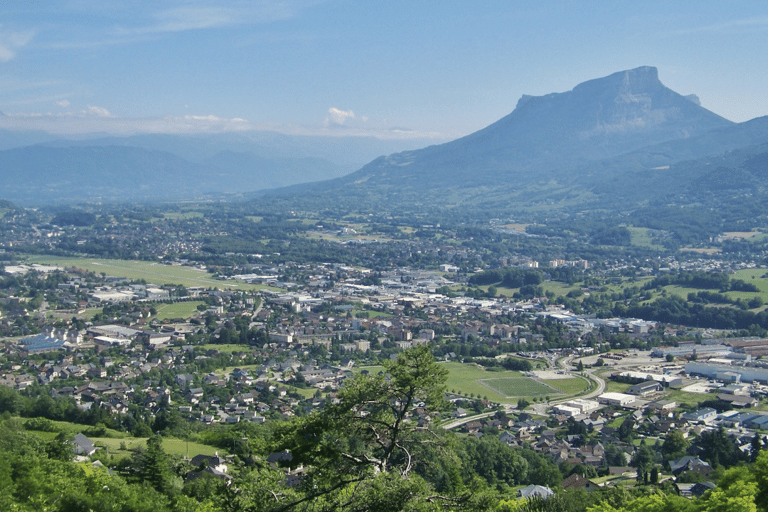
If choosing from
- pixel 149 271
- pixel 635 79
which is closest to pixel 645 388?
pixel 149 271

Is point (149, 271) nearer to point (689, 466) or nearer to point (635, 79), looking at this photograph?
point (689, 466)

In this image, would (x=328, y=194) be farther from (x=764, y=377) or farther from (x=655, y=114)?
(x=764, y=377)

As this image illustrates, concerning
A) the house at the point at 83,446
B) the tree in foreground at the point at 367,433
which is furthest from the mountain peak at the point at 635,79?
the tree in foreground at the point at 367,433

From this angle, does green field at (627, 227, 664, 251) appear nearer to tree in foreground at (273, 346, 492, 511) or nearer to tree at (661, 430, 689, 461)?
tree at (661, 430, 689, 461)

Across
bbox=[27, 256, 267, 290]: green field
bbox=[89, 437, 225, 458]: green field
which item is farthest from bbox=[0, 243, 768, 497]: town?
bbox=[27, 256, 267, 290]: green field

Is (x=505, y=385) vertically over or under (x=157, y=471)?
under

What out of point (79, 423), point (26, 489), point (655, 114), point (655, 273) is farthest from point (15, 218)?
point (655, 114)
